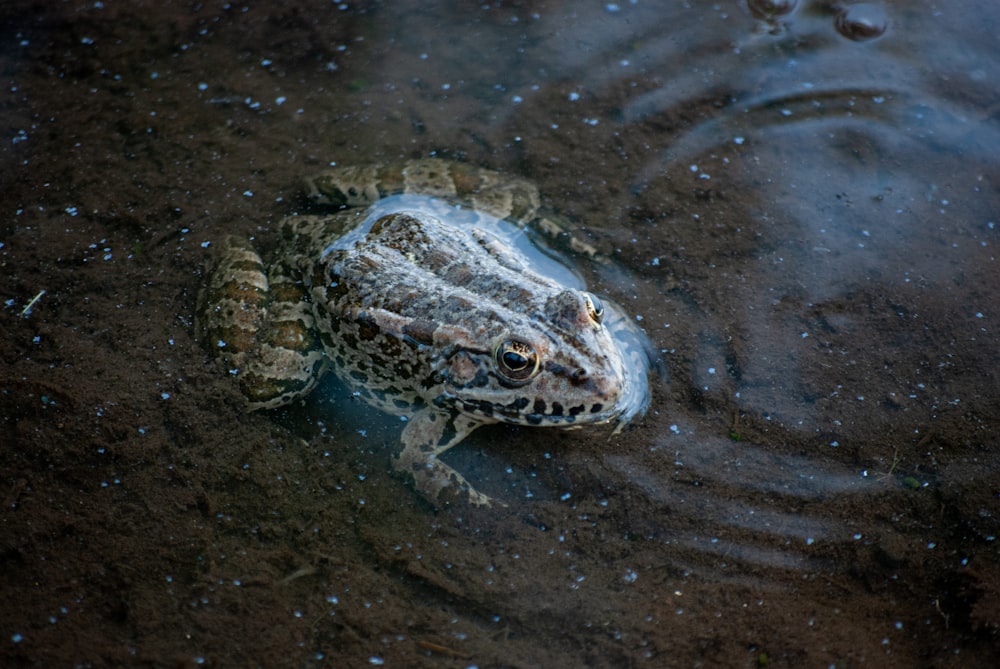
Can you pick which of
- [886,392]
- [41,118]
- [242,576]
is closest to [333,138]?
[41,118]

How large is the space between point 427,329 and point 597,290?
1.25 m

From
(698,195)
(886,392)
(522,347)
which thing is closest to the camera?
(522,347)

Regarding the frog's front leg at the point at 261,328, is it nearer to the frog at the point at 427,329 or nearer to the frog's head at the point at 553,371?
the frog at the point at 427,329

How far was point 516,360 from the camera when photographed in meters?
3.76

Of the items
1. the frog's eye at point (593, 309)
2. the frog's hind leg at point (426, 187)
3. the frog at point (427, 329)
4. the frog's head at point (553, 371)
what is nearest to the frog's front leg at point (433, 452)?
the frog at point (427, 329)

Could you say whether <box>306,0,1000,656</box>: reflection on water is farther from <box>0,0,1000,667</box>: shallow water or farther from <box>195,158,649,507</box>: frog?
<box>195,158,649,507</box>: frog

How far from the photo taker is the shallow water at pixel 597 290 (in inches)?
135

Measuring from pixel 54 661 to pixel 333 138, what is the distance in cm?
394

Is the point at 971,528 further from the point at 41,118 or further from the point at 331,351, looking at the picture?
the point at 41,118

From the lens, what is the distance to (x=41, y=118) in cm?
569

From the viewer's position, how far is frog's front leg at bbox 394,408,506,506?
3910mm

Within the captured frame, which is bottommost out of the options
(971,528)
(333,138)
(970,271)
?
(971,528)

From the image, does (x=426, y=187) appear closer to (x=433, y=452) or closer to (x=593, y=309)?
(x=593, y=309)

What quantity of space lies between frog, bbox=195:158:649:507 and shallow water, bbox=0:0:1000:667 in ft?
0.58
